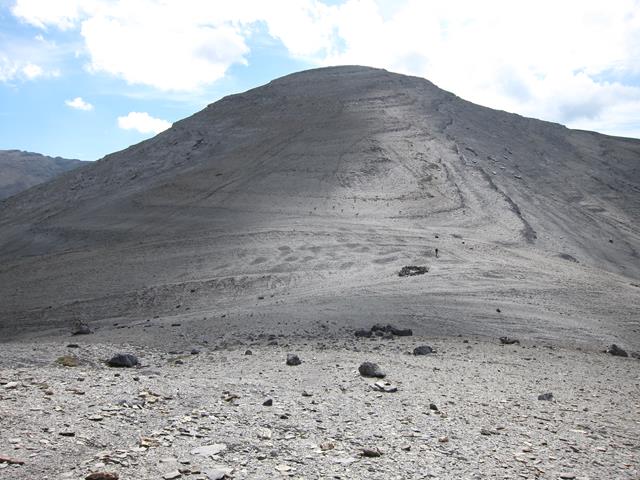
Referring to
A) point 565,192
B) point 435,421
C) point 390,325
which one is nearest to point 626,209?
point 565,192

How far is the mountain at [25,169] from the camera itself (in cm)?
8087

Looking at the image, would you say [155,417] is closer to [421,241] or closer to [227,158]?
[421,241]

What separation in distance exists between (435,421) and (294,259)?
470 inches

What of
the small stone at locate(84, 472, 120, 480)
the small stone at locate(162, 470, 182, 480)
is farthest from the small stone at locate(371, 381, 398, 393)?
the small stone at locate(84, 472, 120, 480)

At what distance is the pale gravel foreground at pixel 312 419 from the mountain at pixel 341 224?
10.6ft

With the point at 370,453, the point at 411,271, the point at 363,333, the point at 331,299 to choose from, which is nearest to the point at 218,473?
the point at 370,453

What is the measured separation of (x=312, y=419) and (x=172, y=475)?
1862 mm

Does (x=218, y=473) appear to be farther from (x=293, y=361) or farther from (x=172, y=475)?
(x=293, y=361)

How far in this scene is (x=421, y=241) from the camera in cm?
1962

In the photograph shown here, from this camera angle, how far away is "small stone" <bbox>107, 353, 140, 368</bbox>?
8.43m

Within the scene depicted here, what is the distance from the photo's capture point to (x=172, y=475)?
15.0 ft

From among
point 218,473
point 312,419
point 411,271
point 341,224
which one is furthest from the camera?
point 341,224

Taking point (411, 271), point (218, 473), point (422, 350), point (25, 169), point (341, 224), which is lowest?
point (422, 350)

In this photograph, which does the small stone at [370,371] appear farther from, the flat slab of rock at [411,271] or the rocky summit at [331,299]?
the flat slab of rock at [411,271]
